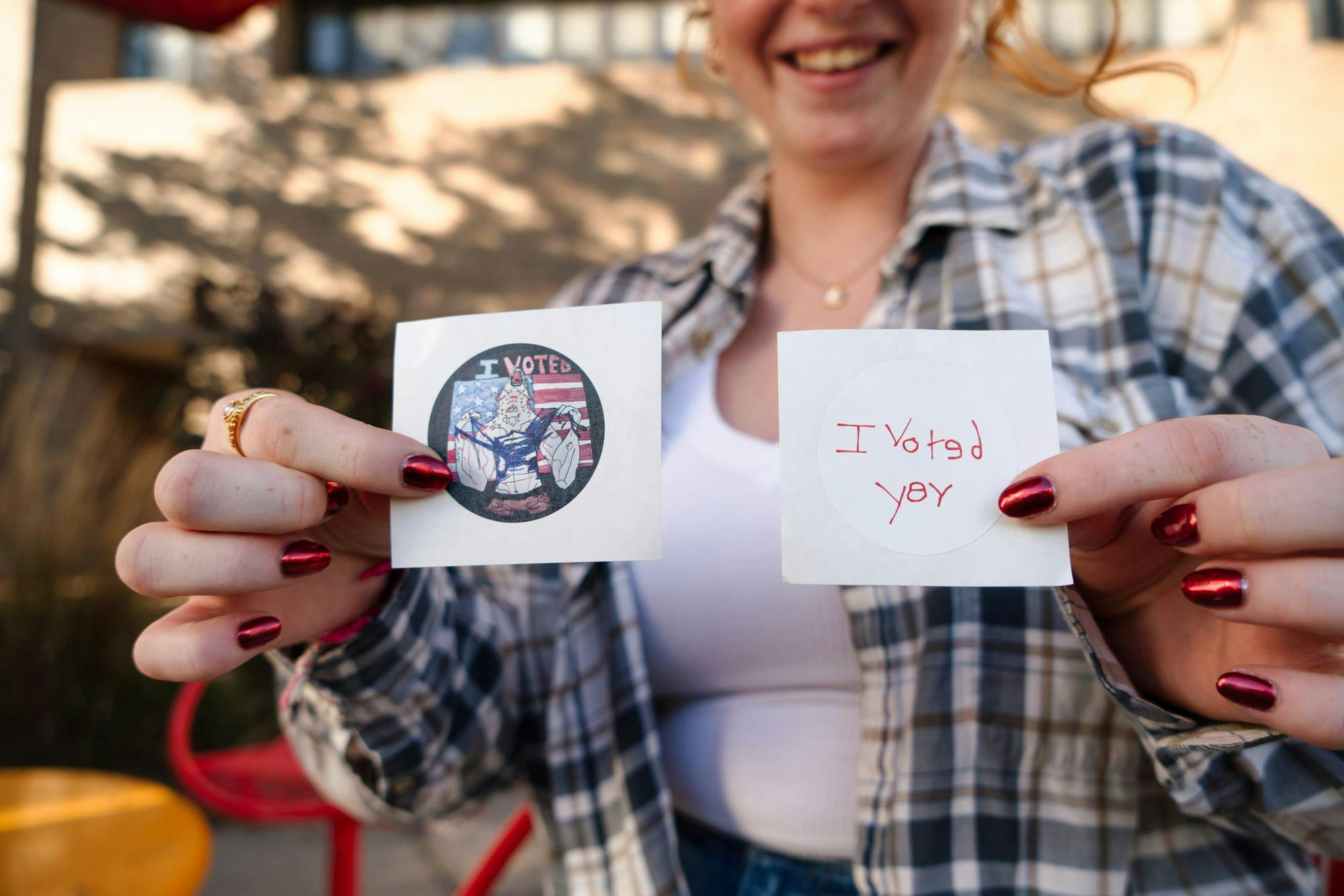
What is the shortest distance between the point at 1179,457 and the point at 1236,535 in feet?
0.22

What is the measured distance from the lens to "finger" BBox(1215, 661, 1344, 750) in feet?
2.02

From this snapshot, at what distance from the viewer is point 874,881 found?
3.27 ft

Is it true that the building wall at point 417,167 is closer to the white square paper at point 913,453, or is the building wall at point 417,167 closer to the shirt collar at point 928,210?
the shirt collar at point 928,210

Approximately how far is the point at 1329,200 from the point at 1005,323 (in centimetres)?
573

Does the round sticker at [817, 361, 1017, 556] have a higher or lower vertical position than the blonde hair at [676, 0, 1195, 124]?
lower

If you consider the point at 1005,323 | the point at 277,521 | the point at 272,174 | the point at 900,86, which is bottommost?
the point at 277,521

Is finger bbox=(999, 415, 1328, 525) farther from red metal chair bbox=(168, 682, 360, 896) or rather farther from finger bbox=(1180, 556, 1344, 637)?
red metal chair bbox=(168, 682, 360, 896)

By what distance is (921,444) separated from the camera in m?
0.75

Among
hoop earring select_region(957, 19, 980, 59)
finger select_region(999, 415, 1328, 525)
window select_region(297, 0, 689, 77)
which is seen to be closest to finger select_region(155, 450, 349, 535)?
finger select_region(999, 415, 1328, 525)

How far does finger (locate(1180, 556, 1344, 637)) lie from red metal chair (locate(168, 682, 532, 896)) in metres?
1.16

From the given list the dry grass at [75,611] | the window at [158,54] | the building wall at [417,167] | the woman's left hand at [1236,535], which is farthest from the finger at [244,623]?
the window at [158,54]

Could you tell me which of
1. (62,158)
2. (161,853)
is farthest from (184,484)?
(62,158)

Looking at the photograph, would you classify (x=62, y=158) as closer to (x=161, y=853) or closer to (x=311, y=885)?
(x=311, y=885)

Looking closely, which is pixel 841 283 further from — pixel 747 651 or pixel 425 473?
pixel 425 473
